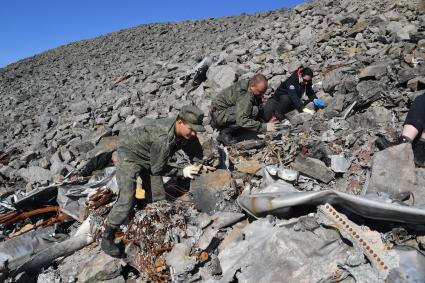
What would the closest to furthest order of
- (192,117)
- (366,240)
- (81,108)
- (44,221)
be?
(366,240) < (192,117) < (44,221) < (81,108)

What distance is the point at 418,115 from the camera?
4.26 metres

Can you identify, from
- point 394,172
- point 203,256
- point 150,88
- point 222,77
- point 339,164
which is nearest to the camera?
point 203,256

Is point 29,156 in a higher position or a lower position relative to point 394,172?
higher

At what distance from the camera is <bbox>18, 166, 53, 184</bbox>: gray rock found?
270 inches

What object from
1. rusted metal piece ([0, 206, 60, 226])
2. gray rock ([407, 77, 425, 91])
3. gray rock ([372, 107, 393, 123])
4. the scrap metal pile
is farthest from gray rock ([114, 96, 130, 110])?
gray rock ([407, 77, 425, 91])

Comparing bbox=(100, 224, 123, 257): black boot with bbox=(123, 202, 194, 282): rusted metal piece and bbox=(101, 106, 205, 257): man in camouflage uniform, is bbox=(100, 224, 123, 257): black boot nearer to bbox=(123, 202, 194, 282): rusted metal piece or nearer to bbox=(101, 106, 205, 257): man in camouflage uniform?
bbox=(101, 106, 205, 257): man in camouflage uniform

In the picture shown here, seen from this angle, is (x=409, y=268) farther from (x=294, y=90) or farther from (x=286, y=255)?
(x=294, y=90)

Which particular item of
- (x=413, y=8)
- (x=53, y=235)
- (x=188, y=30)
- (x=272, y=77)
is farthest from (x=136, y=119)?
(x=188, y=30)

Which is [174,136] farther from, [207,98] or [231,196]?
[207,98]

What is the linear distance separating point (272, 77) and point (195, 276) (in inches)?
233

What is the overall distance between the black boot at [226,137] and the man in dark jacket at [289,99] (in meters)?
0.83

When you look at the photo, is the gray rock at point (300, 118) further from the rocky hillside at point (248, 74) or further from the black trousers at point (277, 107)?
the rocky hillside at point (248, 74)

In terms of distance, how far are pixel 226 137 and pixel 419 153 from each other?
2.96 metres

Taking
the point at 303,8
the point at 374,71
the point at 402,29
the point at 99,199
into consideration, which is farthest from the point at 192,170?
the point at 303,8
